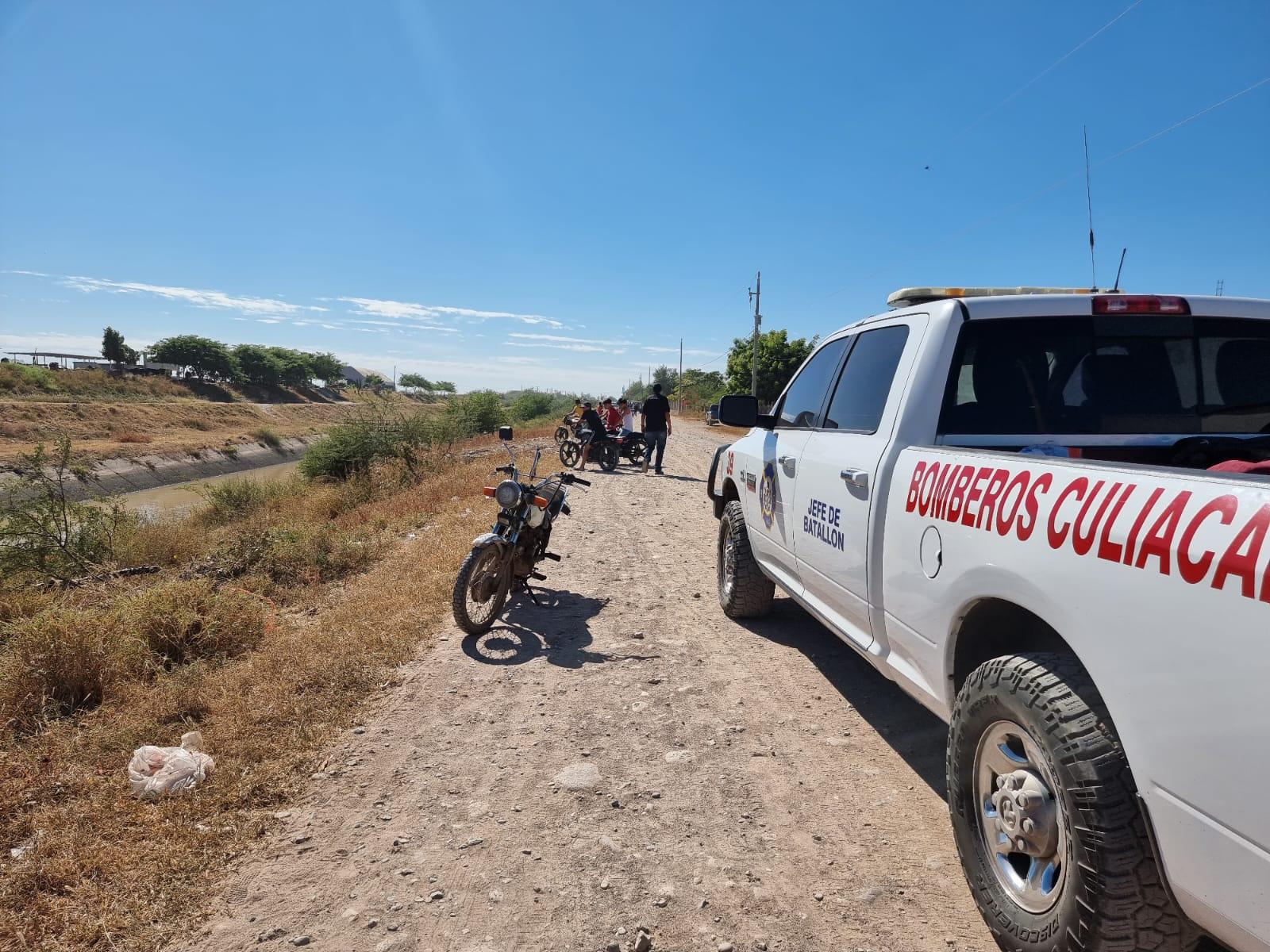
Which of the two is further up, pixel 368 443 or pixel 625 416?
pixel 625 416

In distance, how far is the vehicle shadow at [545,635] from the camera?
5055 millimetres

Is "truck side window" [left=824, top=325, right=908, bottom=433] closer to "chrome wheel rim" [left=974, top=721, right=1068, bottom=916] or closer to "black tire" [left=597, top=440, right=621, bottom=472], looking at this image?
"chrome wheel rim" [left=974, top=721, right=1068, bottom=916]

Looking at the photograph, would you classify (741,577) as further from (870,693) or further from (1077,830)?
(1077,830)

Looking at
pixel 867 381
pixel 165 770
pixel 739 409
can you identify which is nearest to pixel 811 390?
pixel 739 409

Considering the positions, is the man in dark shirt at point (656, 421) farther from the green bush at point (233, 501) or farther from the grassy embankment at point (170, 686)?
the green bush at point (233, 501)

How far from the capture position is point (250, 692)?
14.6ft

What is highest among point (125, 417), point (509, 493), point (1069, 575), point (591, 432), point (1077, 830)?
point (1069, 575)

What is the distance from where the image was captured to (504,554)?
5.71 m

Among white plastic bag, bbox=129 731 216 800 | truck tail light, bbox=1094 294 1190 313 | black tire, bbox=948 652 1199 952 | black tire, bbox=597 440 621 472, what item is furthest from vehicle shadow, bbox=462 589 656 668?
black tire, bbox=597 440 621 472

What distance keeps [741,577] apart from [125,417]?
47.1 metres

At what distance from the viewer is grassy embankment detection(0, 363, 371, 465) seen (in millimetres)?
33594

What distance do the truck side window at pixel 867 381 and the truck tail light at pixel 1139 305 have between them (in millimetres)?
773

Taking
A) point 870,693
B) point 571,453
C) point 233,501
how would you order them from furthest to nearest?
point 571,453
point 233,501
point 870,693

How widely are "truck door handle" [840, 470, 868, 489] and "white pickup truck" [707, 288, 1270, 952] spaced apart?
0.03 feet
